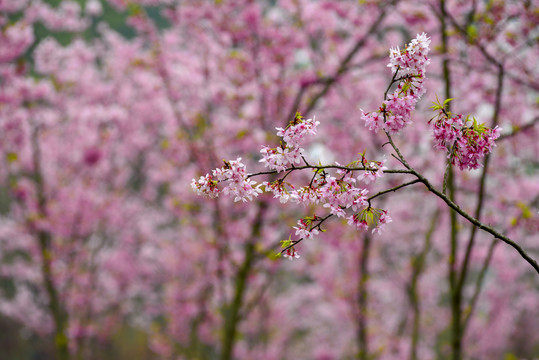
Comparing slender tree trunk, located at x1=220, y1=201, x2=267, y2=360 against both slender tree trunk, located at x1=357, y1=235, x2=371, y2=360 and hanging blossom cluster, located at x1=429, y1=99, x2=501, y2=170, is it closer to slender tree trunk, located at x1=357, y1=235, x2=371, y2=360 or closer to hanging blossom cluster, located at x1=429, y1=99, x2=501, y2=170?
slender tree trunk, located at x1=357, y1=235, x2=371, y2=360

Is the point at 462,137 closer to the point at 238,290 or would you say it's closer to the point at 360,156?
the point at 360,156

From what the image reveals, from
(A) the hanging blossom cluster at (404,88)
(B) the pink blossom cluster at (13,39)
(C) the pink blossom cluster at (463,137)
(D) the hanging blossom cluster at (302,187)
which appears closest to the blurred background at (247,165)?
(B) the pink blossom cluster at (13,39)

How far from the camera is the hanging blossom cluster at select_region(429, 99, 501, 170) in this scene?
2.17m

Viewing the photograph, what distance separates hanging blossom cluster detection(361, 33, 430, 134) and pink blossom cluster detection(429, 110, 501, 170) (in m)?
0.16

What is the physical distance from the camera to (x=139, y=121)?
12.6m

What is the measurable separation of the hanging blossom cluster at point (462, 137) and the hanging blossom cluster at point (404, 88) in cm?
13

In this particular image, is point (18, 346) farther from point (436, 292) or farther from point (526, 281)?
point (526, 281)

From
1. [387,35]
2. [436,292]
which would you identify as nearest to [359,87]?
[387,35]

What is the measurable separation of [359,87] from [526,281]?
1076 centimetres

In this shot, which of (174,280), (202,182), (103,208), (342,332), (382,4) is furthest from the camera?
(342,332)

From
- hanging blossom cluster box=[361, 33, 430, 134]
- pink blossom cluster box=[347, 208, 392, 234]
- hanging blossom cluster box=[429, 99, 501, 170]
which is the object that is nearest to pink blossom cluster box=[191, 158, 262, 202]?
pink blossom cluster box=[347, 208, 392, 234]

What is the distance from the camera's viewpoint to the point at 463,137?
7.27 feet

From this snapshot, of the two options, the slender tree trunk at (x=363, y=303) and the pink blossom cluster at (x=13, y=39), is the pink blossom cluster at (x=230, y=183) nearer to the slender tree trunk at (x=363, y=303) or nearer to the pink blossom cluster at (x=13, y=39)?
the slender tree trunk at (x=363, y=303)

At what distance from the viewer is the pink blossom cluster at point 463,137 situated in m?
2.18
